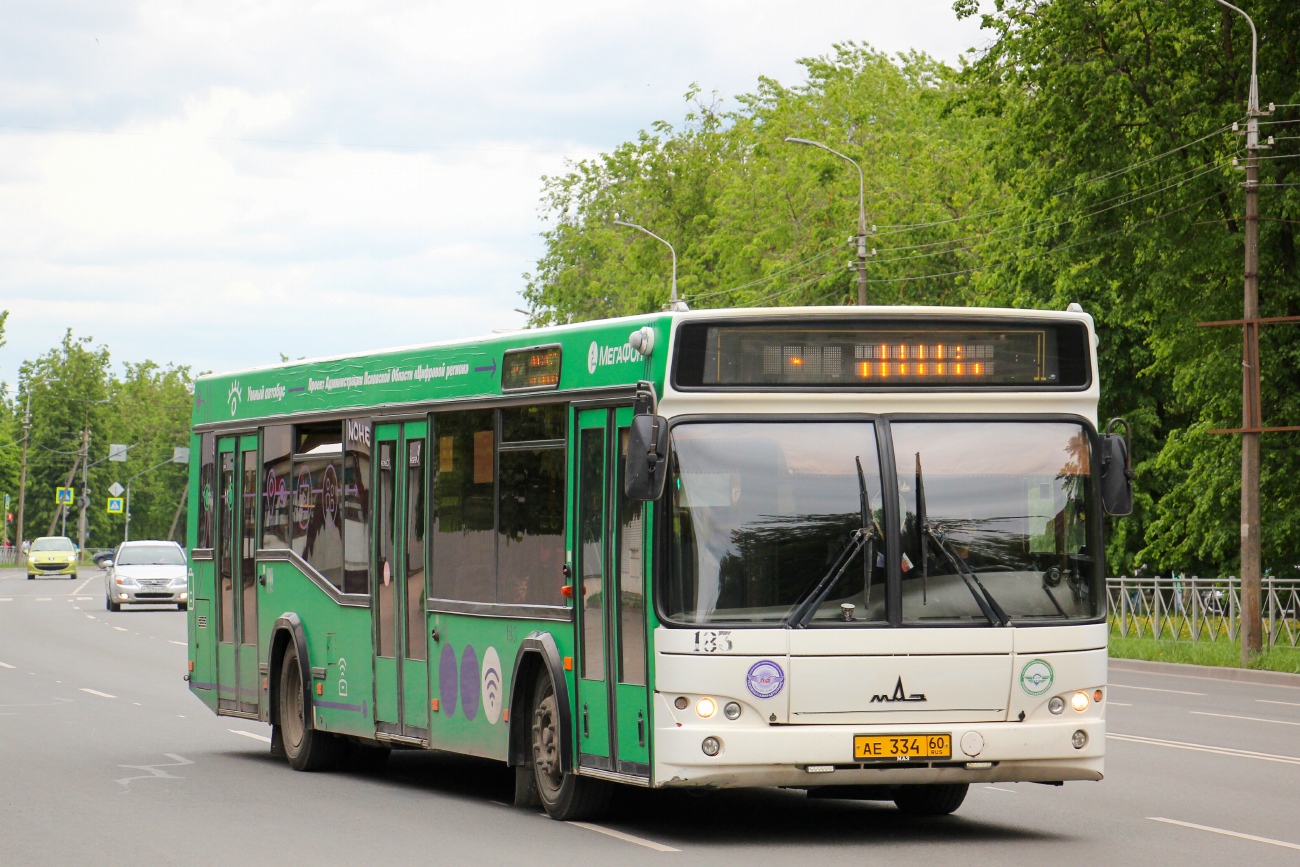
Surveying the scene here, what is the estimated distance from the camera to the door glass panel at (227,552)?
17109mm

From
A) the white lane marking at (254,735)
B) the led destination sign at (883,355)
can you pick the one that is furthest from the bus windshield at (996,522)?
the white lane marking at (254,735)

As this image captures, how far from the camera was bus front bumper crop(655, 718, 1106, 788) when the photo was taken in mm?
10320

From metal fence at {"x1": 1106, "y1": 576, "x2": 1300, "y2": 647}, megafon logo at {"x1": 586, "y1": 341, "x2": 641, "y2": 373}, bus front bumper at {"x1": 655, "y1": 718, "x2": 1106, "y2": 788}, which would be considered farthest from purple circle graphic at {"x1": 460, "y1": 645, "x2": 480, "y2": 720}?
metal fence at {"x1": 1106, "y1": 576, "x2": 1300, "y2": 647}

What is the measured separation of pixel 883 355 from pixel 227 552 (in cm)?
790

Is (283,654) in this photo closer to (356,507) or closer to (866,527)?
(356,507)

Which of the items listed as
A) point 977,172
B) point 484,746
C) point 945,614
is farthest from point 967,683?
point 977,172

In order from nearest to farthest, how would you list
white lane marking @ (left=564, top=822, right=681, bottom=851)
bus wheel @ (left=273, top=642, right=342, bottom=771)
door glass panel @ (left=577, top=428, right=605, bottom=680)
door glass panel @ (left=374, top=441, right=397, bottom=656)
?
white lane marking @ (left=564, top=822, right=681, bottom=851) → door glass panel @ (left=577, top=428, right=605, bottom=680) → door glass panel @ (left=374, top=441, right=397, bottom=656) → bus wheel @ (left=273, top=642, right=342, bottom=771)

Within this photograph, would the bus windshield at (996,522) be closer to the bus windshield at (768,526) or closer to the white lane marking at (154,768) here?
the bus windshield at (768,526)

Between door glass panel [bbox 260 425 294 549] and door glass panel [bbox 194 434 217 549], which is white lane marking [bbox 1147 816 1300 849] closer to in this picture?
door glass panel [bbox 260 425 294 549]

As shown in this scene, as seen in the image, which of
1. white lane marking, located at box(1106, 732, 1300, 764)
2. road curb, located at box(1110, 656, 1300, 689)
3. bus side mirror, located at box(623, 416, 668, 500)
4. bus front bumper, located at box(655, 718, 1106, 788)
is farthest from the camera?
road curb, located at box(1110, 656, 1300, 689)

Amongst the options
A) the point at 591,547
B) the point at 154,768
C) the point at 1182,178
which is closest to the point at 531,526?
the point at 591,547

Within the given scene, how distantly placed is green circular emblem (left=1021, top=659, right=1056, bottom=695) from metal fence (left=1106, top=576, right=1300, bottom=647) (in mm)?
20506

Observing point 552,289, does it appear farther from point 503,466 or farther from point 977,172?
point 503,466

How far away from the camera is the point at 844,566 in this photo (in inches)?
414
